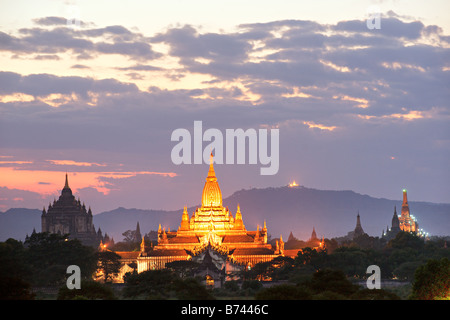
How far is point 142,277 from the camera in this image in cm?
11981

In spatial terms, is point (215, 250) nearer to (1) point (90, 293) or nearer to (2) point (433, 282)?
(1) point (90, 293)

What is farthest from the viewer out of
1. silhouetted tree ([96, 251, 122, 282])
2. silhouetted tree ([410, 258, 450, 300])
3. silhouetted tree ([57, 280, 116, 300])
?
silhouetted tree ([96, 251, 122, 282])

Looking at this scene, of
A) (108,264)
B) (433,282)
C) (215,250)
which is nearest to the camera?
(433,282)

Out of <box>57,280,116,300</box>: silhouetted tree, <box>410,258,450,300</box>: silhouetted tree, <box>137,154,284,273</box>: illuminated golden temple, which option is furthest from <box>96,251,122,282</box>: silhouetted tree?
<box>410,258,450,300</box>: silhouetted tree

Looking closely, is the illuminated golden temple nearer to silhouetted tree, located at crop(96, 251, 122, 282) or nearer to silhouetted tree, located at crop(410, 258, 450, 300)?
silhouetted tree, located at crop(96, 251, 122, 282)

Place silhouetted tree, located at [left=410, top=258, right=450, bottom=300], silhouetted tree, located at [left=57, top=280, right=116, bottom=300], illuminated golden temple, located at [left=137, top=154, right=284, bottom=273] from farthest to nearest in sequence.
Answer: illuminated golden temple, located at [left=137, top=154, right=284, bottom=273] → silhouetted tree, located at [left=57, top=280, right=116, bottom=300] → silhouetted tree, located at [left=410, top=258, right=450, bottom=300]

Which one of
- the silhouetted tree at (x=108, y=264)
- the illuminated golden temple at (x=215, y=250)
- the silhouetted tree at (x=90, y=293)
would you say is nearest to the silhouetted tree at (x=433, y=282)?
the silhouetted tree at (x=90, y=293)

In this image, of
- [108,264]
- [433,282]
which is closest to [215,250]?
[108,264]

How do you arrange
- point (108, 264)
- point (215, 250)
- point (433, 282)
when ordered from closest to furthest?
point (433, 282), point (108, 264), point (215, 250)

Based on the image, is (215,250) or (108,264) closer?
(108,264)

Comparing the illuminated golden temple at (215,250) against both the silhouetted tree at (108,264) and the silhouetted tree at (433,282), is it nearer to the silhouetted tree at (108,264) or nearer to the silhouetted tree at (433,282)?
the silhouetted tree at (108,264)
